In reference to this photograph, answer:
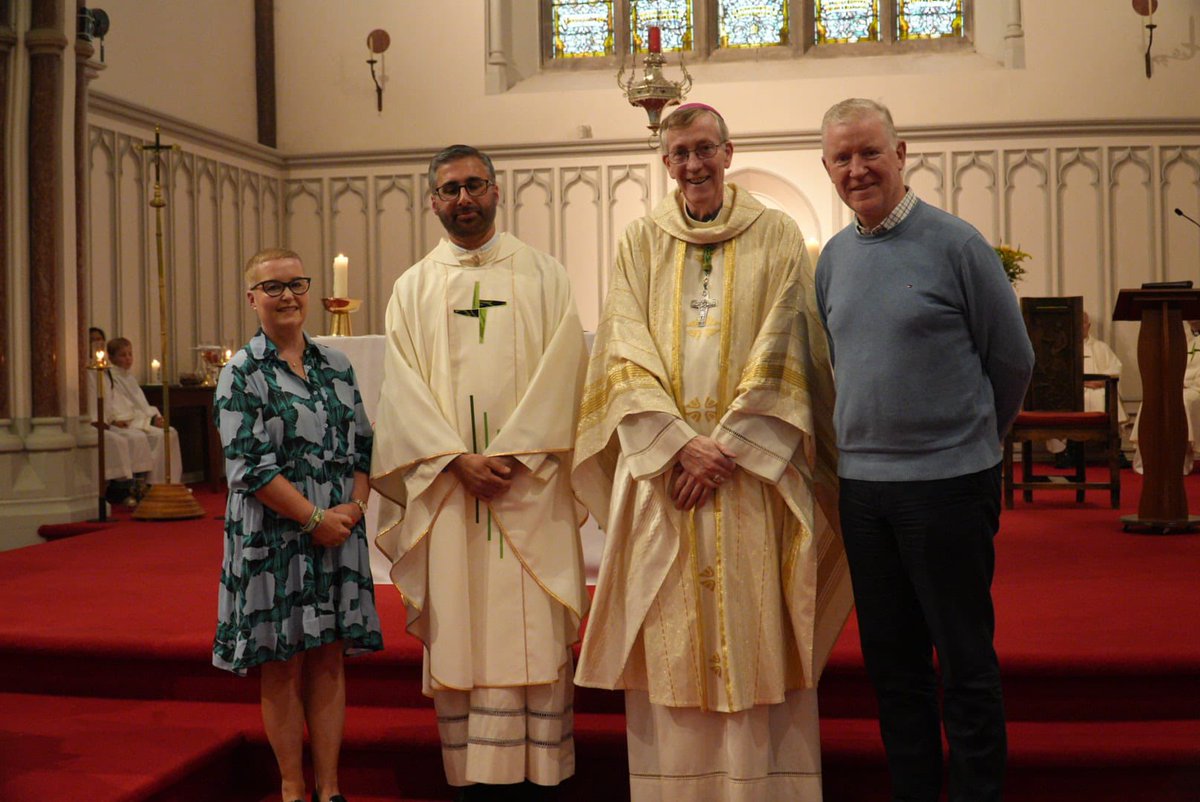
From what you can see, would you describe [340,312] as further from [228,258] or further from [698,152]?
[228,258]

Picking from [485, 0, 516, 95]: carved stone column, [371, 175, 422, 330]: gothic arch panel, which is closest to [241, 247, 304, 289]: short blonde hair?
[371, 175, 422, 330]: gothic arch panel

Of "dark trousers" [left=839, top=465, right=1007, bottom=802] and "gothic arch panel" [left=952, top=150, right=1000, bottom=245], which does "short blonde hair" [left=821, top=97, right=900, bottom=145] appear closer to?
"dark trousers" [left=839, top=465, right=1007, bottom=802]

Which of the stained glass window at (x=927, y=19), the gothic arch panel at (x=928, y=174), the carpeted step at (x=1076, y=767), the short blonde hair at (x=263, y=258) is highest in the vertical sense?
the stained glass window at (x=927, y=19)

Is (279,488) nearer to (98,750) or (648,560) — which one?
(648,560)

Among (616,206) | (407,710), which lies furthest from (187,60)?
(407,710)

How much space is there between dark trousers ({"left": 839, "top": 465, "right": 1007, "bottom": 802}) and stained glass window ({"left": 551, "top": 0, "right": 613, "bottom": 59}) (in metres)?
9.16

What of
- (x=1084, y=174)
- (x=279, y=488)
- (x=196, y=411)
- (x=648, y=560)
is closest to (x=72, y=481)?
(x=196, y=411)

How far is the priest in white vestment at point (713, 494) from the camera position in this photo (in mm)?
2773

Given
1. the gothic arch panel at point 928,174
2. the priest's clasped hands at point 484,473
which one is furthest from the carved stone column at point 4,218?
the gothic arch panel at point 928,174

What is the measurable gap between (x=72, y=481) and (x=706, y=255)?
17.8 feet

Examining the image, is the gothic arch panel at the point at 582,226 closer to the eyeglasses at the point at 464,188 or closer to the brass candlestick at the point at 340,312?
the brass candlestick at the point at 340,312

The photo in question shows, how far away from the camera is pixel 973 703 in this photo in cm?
252

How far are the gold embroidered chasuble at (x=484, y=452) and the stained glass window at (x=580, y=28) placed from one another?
8.46 m

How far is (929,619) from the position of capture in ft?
8.43
